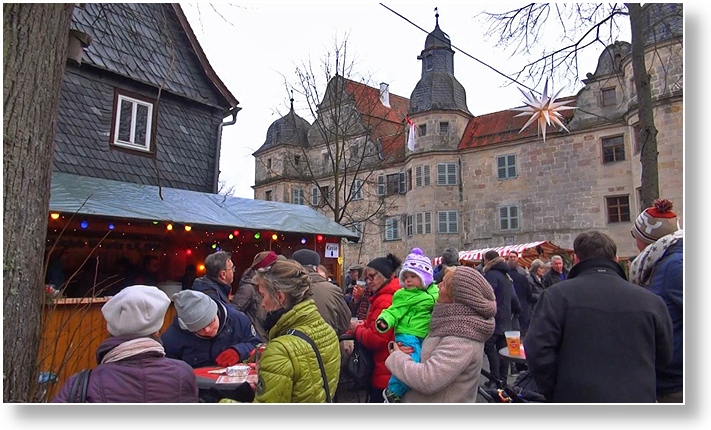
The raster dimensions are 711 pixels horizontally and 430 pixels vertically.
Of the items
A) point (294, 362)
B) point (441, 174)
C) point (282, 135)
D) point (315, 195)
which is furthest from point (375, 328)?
point (282, 135)

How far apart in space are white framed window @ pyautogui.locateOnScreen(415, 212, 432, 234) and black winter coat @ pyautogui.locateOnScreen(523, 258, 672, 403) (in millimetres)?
23687

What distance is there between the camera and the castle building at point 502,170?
2086 centimetres

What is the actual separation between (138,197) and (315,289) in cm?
559

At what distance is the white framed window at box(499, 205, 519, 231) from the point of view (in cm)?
2447

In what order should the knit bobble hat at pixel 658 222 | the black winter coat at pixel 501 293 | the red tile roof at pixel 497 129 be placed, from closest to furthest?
the knit bobble hat at pixel 658 222 → the black winter coat at pixel 501 293 → the red tile roof at pixel 497 129

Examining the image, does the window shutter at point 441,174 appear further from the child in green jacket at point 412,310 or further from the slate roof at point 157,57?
the child in green jacket at point 412,310

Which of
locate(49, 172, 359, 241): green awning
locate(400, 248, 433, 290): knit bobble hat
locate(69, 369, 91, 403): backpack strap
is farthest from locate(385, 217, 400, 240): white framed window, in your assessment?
locate(69, 369, 91, 403): backpack strap

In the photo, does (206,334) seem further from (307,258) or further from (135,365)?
(307,258)

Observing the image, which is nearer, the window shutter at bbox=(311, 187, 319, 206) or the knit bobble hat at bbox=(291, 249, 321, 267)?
the knit bobble hat at bbox=(291, 249, 321, 267)

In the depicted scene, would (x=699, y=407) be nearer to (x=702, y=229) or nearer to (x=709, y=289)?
(x=709, y=289)

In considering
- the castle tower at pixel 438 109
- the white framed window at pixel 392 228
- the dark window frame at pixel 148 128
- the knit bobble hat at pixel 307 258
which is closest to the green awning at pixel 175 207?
the dark window frame at pixel 148 128

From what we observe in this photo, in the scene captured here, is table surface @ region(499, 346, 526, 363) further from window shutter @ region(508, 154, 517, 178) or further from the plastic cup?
window shutter @ region(508, 154, 517, 178)

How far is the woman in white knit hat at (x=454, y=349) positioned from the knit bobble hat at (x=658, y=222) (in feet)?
3.69

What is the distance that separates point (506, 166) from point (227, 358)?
23625 mm
